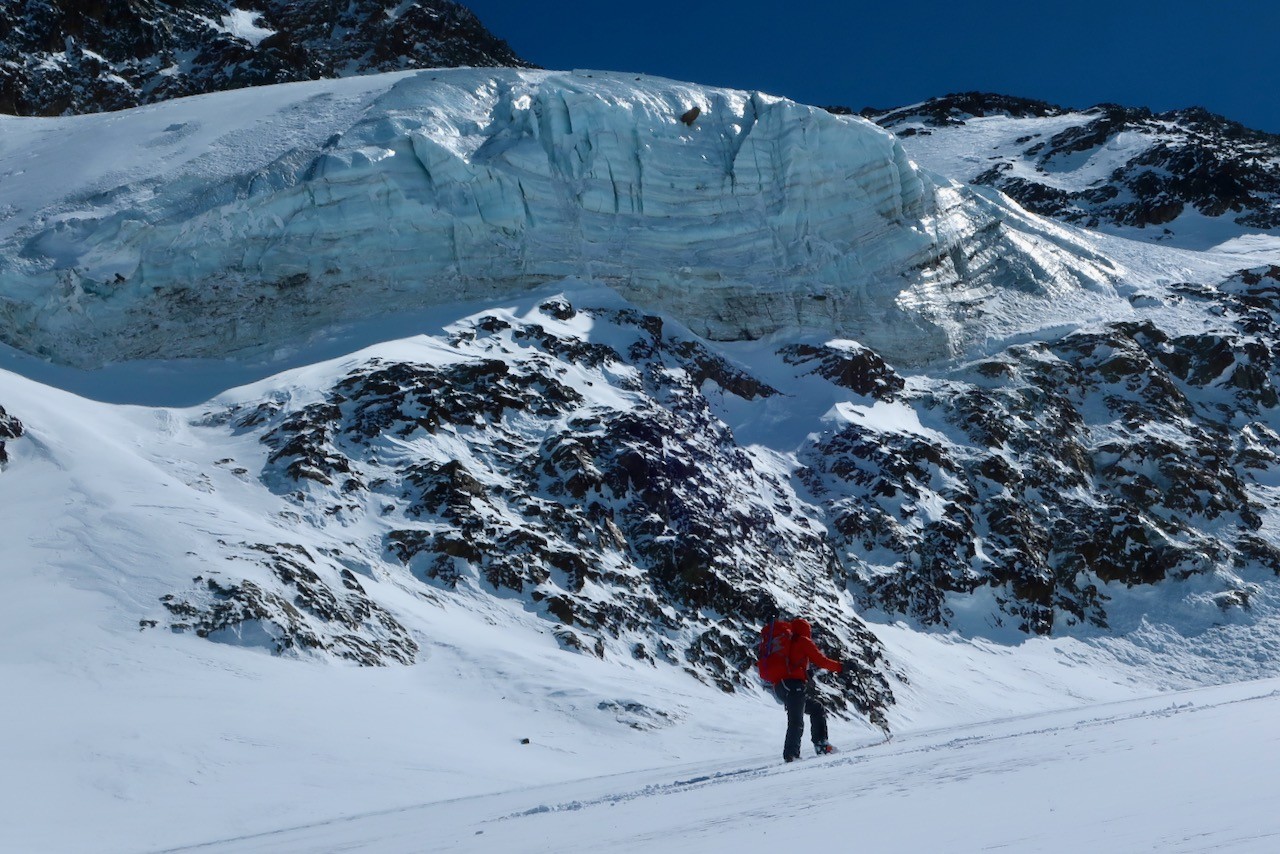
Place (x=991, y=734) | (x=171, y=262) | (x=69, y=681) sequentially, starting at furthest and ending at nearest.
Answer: (x=171, y=262) < (x=69, y=681) < (x=991, y=734)

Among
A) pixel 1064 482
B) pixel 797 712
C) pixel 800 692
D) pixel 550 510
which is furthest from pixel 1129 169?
pixel 797 712

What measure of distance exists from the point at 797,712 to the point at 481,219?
2523 centimetres

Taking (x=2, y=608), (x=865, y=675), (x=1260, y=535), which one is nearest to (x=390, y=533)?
(x=2, y=608)

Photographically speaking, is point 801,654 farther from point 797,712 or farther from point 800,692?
point 797,712

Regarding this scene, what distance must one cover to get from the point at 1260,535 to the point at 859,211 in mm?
14910

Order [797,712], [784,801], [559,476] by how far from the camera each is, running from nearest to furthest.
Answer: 1. [784,801]
2. [797,712]
3. [559,476]

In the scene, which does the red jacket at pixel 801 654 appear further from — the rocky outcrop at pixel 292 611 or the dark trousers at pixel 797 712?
the rocky outcrop at pixel 292 611

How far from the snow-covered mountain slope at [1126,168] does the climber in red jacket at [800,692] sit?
49412 mm

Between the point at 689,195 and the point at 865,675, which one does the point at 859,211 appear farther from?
the point at 865,675

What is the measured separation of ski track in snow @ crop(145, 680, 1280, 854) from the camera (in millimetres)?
4676

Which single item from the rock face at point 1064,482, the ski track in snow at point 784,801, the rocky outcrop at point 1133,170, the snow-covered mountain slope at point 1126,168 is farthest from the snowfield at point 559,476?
the rocky outcrop at point 1133,170

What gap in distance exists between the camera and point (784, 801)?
6.59 meters

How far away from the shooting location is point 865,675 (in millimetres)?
23219

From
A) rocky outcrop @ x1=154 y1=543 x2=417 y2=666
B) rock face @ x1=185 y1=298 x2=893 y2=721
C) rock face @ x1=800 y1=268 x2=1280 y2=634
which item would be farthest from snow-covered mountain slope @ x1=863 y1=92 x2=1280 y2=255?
rocky outcrop @ x1=154 y1=543 x2=417 y2=666
